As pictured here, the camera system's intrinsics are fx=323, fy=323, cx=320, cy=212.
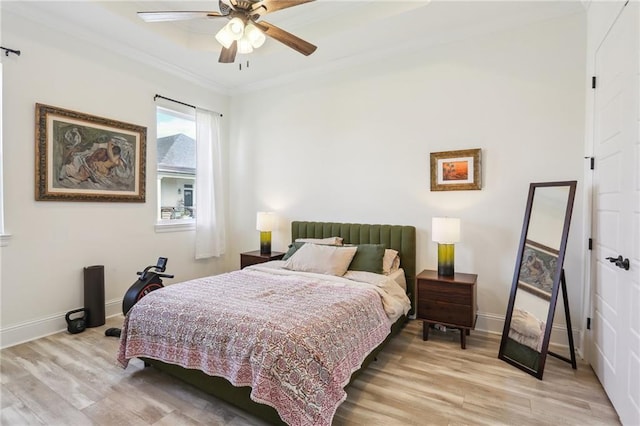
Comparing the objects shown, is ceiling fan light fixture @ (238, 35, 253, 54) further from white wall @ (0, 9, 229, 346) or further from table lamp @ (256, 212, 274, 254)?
table lamp @ (256, 212, 274, 254)

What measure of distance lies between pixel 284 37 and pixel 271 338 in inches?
85.8

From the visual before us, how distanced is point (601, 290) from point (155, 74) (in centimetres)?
514

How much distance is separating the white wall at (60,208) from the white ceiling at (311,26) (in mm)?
218

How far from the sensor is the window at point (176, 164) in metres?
4.40

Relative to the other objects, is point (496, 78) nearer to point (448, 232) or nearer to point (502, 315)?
point (448, 232)

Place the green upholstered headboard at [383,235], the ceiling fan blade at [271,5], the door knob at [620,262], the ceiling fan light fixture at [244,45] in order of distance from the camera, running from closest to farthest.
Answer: the door knob at [620,262]
the ceiling fan blade at [271,5]
the ceiling fan light fixture at [244,45]
the green upholstered headboard at [383,235]

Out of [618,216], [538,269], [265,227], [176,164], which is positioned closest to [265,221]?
[265,227]

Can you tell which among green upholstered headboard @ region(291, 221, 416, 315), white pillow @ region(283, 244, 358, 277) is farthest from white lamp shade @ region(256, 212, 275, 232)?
white pillow @ region(283, 244, 358, 277)

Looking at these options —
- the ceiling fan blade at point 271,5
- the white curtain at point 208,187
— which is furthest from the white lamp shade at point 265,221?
the ceiling fan blade at point 271,5

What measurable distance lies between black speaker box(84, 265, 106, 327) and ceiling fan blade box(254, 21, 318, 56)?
302cm

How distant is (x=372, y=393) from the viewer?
7.37 ft

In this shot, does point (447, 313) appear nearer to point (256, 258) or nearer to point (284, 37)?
point (256, 258)

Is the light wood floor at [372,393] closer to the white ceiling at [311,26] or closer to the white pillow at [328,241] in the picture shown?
the white pillow at [328,241]

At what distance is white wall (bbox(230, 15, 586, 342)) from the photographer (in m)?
3.03
